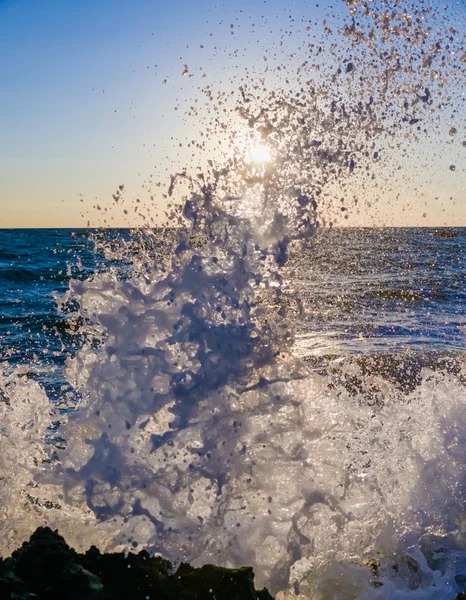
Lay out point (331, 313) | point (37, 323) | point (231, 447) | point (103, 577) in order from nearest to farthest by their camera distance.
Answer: point (103, 577)
point (231, 447)
point (37, 323)
point (331, 313)

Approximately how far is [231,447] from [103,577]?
1162mm

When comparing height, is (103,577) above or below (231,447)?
below

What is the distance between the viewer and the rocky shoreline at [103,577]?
2.31 meters

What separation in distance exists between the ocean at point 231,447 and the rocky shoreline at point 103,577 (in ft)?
1.31

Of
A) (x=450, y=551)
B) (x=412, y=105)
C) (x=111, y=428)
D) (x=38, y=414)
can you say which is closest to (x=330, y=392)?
(x=450, y=551)

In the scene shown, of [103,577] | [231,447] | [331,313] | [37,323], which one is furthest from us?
[331,313]

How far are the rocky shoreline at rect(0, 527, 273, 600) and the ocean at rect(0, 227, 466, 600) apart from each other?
15.7 inches

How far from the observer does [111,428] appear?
3.52 m

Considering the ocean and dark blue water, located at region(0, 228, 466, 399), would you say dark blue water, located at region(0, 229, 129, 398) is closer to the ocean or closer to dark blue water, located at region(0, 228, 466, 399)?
dark blue water, located at region(0, 228, 466, 399)

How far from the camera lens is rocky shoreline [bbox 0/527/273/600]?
231cm

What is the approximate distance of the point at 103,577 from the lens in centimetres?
258

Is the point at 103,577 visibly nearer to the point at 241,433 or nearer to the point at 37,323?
the point at 241,433

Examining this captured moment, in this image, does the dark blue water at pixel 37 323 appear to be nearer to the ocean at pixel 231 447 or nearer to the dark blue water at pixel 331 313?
the dark blue water at pixel 331 313

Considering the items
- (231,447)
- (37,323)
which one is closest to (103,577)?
(231,447)
